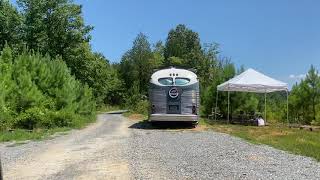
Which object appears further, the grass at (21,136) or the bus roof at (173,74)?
the bus roof at (173,74)

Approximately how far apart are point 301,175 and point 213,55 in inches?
3328

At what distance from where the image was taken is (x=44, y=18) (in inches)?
2233

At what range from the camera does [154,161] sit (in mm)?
13836

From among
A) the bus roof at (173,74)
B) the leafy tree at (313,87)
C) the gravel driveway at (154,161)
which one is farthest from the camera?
the leafy tree at (313,87)

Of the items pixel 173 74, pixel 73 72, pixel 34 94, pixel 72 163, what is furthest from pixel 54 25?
pixel 72 163

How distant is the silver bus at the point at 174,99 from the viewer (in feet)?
88.8

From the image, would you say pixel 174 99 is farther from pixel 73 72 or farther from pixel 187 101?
pixel 73 72

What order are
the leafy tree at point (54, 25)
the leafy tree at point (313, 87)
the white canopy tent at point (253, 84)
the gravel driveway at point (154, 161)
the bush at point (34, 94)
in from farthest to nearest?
the leafy tree at point (54, 25) < the leafy tree at point (313, 87) < the white canopy tent at point (253, 84) < the bush at point (34, 94) < the gravel driveway at point (154, 161)

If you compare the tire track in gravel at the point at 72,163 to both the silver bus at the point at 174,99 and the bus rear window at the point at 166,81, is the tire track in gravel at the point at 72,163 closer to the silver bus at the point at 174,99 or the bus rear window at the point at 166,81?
Answer: the silver bus at the point at 174,99

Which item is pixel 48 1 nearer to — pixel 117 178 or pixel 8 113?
pixel 8 113

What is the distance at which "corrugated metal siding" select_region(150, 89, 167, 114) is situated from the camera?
2714 centimetres

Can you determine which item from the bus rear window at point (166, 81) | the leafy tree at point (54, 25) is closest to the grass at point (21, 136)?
the bus rear window at point (166, 81)

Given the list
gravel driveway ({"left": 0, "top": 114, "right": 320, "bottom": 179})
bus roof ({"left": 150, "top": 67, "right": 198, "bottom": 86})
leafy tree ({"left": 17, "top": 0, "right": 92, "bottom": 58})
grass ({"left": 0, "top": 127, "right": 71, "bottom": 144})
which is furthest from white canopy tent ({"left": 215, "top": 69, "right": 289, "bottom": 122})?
leafy tree ({"left": 17, "top": 0, "right": 92, "bottom": 58})

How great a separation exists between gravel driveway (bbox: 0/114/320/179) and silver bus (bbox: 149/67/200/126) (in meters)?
7.77
